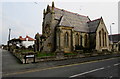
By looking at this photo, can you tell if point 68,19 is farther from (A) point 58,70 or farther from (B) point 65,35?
(A) point 58,70

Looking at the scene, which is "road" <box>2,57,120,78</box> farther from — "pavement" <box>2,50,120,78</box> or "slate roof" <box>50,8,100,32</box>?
"slate roof" <box>50,8,100,32</box>

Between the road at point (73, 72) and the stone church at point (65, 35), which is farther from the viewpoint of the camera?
the stone church at point (65, 35)

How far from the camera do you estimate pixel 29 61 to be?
1281 cm

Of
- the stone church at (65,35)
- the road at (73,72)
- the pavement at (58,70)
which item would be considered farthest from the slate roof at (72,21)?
the road at (73,72)

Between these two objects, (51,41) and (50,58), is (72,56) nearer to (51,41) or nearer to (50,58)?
(50,58)

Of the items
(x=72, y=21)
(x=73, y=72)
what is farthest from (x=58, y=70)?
(x=72, y=21)

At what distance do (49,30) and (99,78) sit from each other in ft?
73.3

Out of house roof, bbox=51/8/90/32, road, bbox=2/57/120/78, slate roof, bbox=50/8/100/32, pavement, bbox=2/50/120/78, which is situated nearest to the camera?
road, bbox=2/57/120/78

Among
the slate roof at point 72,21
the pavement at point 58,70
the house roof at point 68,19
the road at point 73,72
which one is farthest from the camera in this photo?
the slate roof at point 72,21

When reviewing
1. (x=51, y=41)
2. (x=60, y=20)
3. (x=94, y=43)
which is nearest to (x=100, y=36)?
(x=94, y=43)

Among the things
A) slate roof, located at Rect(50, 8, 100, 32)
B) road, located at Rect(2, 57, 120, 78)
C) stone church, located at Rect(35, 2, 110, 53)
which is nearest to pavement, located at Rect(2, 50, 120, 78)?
road, located at Rect(2, 57, 120, 78)

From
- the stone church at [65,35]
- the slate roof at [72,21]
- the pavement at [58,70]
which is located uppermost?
the slate roof at [72,21]

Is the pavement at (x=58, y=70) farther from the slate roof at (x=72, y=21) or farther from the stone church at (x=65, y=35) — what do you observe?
the slate roof at (x=72, y=21)

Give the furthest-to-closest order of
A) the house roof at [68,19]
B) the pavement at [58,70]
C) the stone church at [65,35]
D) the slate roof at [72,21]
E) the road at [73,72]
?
the slate roof at [72,21]
the house roof at [68,19]
the stone church at [65,35]
the pavement at [58,70]
the road at [73,72]
